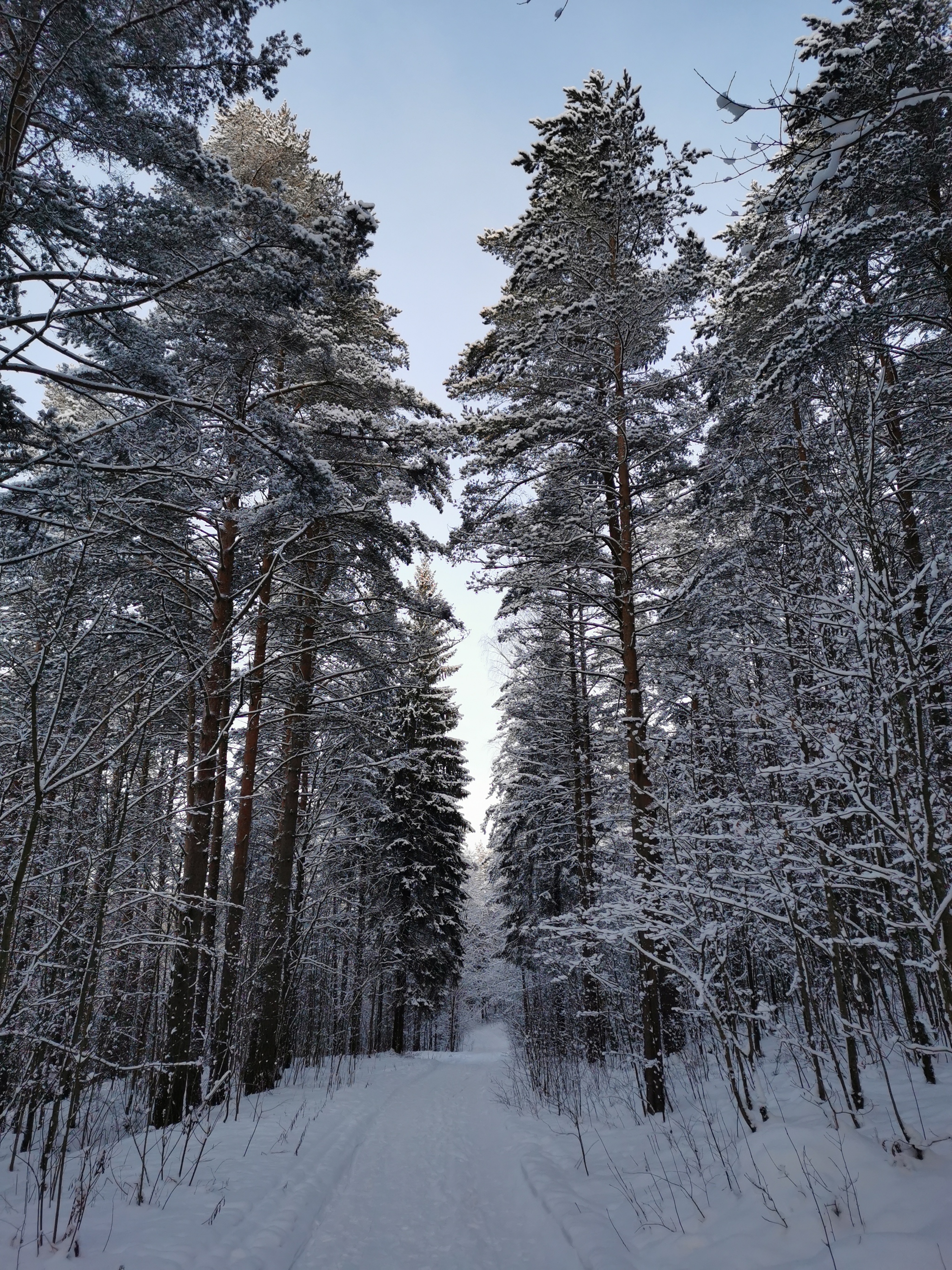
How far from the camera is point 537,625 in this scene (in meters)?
9.67

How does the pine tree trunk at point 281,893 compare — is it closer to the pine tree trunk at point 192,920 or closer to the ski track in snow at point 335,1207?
the ski track in snow at point 335,1207

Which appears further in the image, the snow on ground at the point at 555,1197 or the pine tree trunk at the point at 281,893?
the pine tree trunk at the point at 281,893

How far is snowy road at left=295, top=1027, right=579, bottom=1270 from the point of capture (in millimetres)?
4418

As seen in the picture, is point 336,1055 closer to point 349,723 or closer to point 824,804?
point 349,723

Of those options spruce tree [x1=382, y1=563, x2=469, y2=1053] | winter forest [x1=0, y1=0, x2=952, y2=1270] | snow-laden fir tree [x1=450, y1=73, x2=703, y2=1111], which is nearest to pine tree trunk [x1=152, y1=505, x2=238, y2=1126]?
winter forest [x1=0, y1=0, x2=952, y2=1270]

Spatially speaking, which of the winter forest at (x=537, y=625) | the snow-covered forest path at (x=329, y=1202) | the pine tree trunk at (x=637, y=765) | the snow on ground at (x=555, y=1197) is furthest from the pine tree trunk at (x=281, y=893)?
the pine tree trunk at (x=637, y=765)

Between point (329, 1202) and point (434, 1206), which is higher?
point (329, 1202)

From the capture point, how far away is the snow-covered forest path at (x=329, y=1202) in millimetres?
4059

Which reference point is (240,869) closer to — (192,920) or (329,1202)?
(192,920)

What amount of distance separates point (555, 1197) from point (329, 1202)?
2024 millimetres

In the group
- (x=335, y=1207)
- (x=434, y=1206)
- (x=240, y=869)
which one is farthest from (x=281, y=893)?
(x=434, y=1206)

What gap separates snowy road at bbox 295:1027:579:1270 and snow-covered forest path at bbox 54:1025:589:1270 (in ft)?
A: 0.05

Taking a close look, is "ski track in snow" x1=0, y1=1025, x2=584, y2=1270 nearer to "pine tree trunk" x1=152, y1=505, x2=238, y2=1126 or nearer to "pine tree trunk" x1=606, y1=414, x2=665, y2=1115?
"pine tree trunk" x1=152, y1=505, x2=238, y2=1126

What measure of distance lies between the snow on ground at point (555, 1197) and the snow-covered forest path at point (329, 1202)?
2 cm
